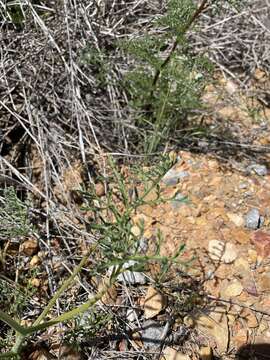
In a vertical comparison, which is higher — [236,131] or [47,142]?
[47,142]

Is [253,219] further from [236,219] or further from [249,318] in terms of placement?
[249,318]

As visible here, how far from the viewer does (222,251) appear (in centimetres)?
187

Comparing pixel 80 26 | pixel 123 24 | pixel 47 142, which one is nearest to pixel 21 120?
pixel 47 142

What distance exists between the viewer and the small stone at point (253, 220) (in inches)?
77.2

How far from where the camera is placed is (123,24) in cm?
248

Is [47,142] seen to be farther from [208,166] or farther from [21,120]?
[208,166]

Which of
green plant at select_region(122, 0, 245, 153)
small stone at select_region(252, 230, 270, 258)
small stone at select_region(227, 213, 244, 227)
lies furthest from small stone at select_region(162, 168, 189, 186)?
small stone at select_region(252, 230, 270, 258)

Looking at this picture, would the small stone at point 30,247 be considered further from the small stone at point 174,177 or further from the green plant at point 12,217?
the small stone at point 174,177

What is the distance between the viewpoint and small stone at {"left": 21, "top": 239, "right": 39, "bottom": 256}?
180 cm

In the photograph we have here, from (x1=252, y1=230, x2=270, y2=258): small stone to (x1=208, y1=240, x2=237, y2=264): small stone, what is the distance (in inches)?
3.6

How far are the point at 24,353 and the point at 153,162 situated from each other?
0.92 metres

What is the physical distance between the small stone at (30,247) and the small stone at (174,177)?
1.98ft

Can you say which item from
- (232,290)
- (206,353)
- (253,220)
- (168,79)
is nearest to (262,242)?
(253,220)

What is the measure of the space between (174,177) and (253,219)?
1.23 ft
